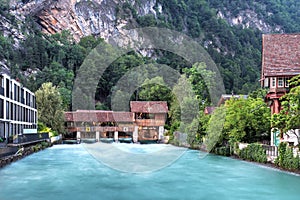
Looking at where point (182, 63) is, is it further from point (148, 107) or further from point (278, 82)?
point (278, 82)

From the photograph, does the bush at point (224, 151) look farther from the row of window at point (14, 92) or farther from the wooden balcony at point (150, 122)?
the wooden balcony at point (150, 122)

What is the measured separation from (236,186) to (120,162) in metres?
14.1

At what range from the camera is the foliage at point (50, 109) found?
63.3 metres

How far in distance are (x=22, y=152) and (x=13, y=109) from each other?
8835mm

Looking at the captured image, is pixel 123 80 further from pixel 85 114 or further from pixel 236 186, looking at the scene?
pixel 236 186

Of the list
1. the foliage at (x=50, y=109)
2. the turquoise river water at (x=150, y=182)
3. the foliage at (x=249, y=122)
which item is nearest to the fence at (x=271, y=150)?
the turquoise river water at (x=150, y=182)

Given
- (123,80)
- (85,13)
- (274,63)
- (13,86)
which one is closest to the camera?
(274,63)

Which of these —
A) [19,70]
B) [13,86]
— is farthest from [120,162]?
[19,70]

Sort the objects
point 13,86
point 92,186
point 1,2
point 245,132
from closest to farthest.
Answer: point 92,186 < point 245,132 < point 13,86 < point 1,2

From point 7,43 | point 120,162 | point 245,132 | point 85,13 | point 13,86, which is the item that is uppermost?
point 85,13

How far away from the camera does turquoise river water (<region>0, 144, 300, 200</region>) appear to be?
20.6m

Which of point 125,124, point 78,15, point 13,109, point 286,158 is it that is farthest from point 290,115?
point 78,15

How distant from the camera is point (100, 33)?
121 meters

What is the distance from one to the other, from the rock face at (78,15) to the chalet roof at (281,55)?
3452 inches
